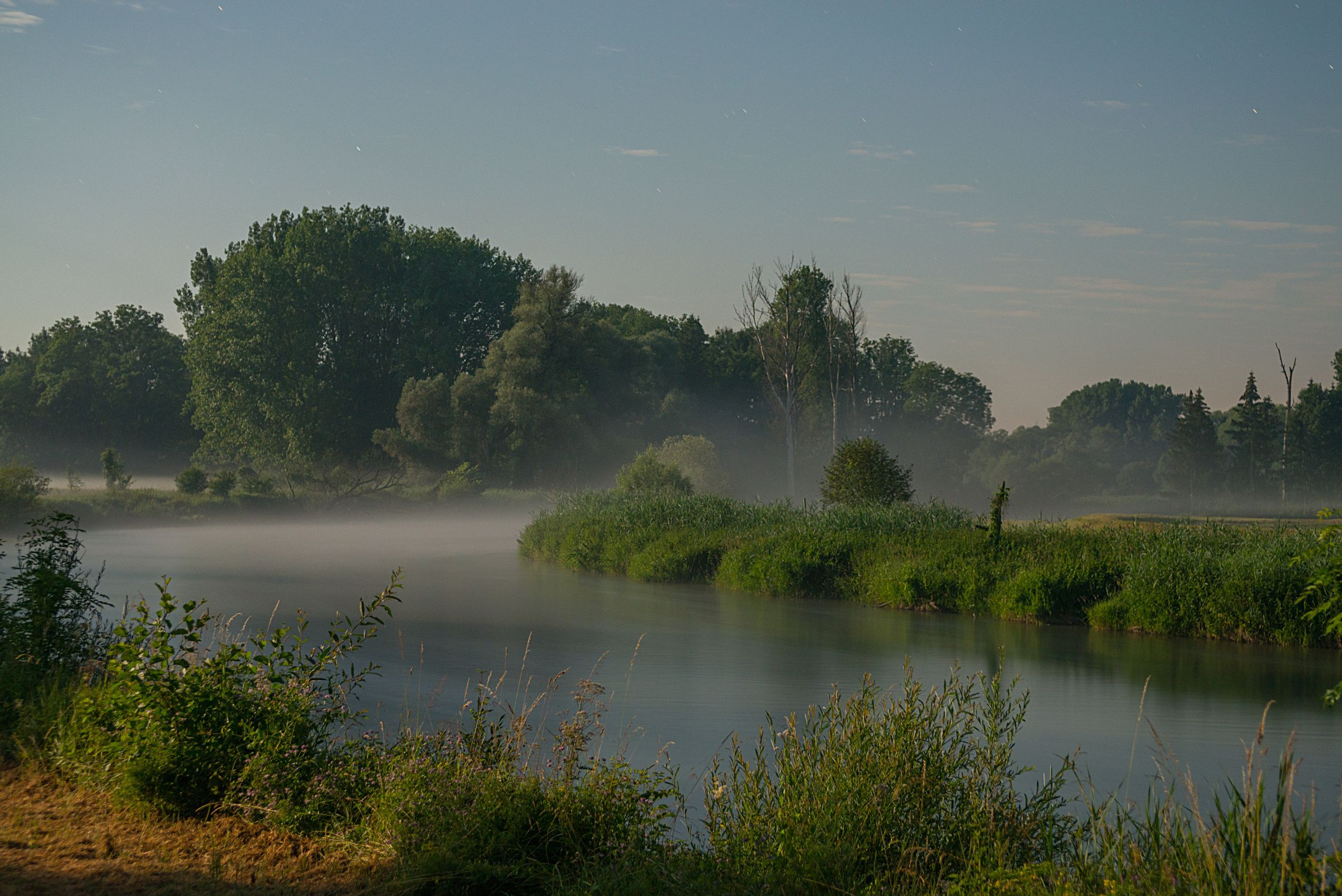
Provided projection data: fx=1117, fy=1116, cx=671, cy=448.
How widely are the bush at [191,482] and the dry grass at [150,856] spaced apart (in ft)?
156

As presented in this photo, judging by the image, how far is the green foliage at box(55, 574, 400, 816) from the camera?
20.8 ft

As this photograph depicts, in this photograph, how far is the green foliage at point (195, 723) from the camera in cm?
633

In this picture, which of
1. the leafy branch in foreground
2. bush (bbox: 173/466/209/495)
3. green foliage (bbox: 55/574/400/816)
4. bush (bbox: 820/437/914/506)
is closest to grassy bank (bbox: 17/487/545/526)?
bush (bbox: 173/466/209/495)

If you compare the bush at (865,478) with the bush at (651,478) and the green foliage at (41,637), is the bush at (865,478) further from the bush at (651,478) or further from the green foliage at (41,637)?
the green foliage at (41,637)

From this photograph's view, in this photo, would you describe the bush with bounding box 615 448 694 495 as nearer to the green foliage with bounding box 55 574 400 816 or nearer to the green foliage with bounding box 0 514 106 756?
the green foliage with bounding box 0 514 106 756

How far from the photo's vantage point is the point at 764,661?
16.7m

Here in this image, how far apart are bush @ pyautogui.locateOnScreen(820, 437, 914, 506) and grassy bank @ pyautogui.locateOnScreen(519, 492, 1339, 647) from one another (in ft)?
3.51

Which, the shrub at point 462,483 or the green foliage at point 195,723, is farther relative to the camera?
the shrub at point 462,483

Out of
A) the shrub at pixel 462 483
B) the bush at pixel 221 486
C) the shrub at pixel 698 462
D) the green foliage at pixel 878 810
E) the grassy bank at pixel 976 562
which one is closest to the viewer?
the green foliage at pixel 878 810

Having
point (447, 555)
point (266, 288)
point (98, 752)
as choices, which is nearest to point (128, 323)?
point (266, 288)

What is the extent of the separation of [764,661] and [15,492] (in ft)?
111

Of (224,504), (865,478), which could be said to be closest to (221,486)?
(224,504)

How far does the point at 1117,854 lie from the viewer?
4699 mm

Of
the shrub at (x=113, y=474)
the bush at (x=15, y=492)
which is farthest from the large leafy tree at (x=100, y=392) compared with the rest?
the bush at (x=15, y=492)
